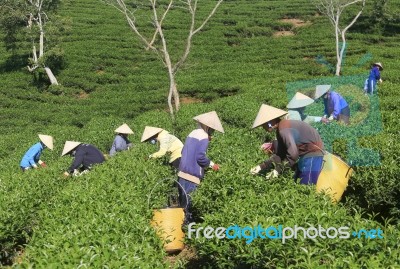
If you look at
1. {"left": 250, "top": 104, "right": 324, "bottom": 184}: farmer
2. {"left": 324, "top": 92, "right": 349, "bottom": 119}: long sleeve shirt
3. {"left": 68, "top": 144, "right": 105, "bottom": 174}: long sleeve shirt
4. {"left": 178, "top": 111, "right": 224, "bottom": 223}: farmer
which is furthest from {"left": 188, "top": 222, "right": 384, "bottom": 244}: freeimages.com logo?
{"left": 68, "top": 144, "right": 105, "bottom": 174}: long sleeve shirt

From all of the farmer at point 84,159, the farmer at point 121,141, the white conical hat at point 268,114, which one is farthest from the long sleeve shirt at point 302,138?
the farmer at point 121,141

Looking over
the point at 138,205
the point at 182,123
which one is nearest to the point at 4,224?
the point at 138,205

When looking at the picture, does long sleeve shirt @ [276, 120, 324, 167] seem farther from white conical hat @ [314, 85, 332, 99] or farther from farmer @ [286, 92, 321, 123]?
white conical hat @ [314, 85, 332, 99]

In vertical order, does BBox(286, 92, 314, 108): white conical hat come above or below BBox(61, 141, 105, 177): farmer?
above

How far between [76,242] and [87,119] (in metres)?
20.5

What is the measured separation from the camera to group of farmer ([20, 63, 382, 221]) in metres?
5.68

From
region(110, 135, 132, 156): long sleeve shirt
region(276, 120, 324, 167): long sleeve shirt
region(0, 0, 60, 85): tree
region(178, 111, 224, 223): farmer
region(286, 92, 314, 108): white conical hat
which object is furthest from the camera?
region(0, 0, 60, 85): tree

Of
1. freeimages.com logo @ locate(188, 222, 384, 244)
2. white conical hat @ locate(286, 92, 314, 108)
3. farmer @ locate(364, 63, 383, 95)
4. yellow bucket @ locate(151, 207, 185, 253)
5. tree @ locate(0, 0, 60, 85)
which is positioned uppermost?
white conical hat @ locate(286, 92, 314, 108)

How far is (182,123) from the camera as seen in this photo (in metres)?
14.9

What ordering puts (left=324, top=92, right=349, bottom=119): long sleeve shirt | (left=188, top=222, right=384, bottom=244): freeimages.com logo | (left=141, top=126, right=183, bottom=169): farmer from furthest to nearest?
(left=141, top=126, right=183, bottom=169): farmer → (left=324, top=92, right=349, bottom=119): long sleeve shirt → (left=188, top=222, right=384, bottom=244): freeimages.com logo

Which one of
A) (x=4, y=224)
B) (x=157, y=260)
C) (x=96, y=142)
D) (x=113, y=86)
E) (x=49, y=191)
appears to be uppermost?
(x=157, y=260)

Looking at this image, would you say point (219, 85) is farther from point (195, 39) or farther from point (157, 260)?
point (157, 260)

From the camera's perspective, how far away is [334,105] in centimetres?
→ 758

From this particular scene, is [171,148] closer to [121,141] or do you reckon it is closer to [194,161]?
[194,161]
